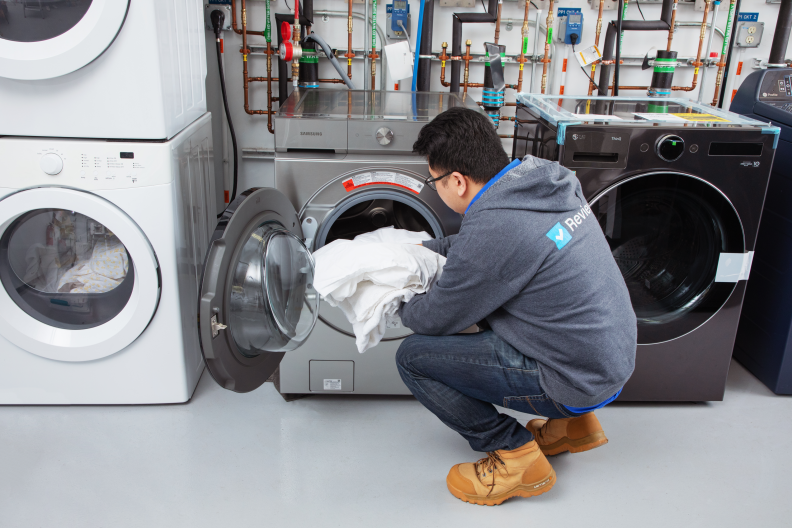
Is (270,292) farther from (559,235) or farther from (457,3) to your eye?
(457,3)

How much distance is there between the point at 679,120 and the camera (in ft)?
6.08

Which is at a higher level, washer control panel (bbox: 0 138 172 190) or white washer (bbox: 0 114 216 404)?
washer control panel (bbox: 0 138 172 190)

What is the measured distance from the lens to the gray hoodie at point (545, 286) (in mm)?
1325

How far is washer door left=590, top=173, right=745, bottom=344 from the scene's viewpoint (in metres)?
1.87

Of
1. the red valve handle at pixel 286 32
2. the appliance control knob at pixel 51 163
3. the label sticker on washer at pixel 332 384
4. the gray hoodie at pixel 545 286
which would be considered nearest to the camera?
the gray hoodie at pixel 545 286

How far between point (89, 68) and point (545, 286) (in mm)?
1319

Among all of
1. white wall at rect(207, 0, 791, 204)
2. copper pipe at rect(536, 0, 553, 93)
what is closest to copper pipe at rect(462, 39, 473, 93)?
white wall at rect(207, 0, 791, 204)

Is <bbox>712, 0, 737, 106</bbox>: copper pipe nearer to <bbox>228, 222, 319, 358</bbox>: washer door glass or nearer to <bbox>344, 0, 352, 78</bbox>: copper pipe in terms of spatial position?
<bbox>344, 0, 352, 78</bbox>: copper pipe

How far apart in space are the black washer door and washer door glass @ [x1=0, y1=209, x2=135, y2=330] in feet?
1.92

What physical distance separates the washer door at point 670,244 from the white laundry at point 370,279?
0.67 m

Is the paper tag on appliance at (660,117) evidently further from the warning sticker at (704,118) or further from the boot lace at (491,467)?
the boot lace at (491,467)

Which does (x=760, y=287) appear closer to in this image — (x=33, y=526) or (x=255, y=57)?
(x=255, y=57)

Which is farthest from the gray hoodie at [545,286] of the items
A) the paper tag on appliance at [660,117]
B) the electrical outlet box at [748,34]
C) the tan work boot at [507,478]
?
the electrical outlet box at [748,34]

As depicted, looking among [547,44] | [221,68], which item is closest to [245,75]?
[221,68]
